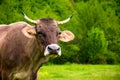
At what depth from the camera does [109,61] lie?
69500 millimetres

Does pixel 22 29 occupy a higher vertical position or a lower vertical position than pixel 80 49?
higher

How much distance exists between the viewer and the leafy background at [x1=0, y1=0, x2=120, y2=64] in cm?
5922

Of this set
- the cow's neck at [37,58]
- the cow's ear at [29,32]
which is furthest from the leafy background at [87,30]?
the cow's ear at [29,32]

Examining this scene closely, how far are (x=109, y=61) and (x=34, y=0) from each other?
1769 cm

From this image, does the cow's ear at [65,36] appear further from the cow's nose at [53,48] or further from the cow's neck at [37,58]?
the cow's nose at [53,48]

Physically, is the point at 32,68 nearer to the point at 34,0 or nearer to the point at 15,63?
the point at 15,63

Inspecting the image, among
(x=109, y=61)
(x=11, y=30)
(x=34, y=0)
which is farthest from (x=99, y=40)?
(x=11, y=30)

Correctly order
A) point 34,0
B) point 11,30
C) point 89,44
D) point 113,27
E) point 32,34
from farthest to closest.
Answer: point 113,27, point 89,44, point 34,0, point 11,30, point 32,34

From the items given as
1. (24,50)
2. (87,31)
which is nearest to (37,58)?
(24,50)

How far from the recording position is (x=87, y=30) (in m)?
66.6

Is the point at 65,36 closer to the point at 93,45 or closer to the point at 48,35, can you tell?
the point at 48,35

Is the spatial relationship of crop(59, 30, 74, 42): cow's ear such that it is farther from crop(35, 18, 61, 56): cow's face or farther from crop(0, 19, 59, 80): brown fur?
crop(0, 19, 59, 80): brown fur

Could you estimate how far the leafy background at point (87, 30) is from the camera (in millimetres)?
59225

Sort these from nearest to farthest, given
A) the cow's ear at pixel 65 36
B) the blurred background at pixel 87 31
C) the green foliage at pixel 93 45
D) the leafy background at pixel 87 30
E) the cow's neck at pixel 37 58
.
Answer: the cow's ear at pixel 65 36 → the cow's neck at pixel 37 58 → the blurred background at pixel 87 31 → the leafy background at pixel 87 30 → the green foliage at pixel 93 45
